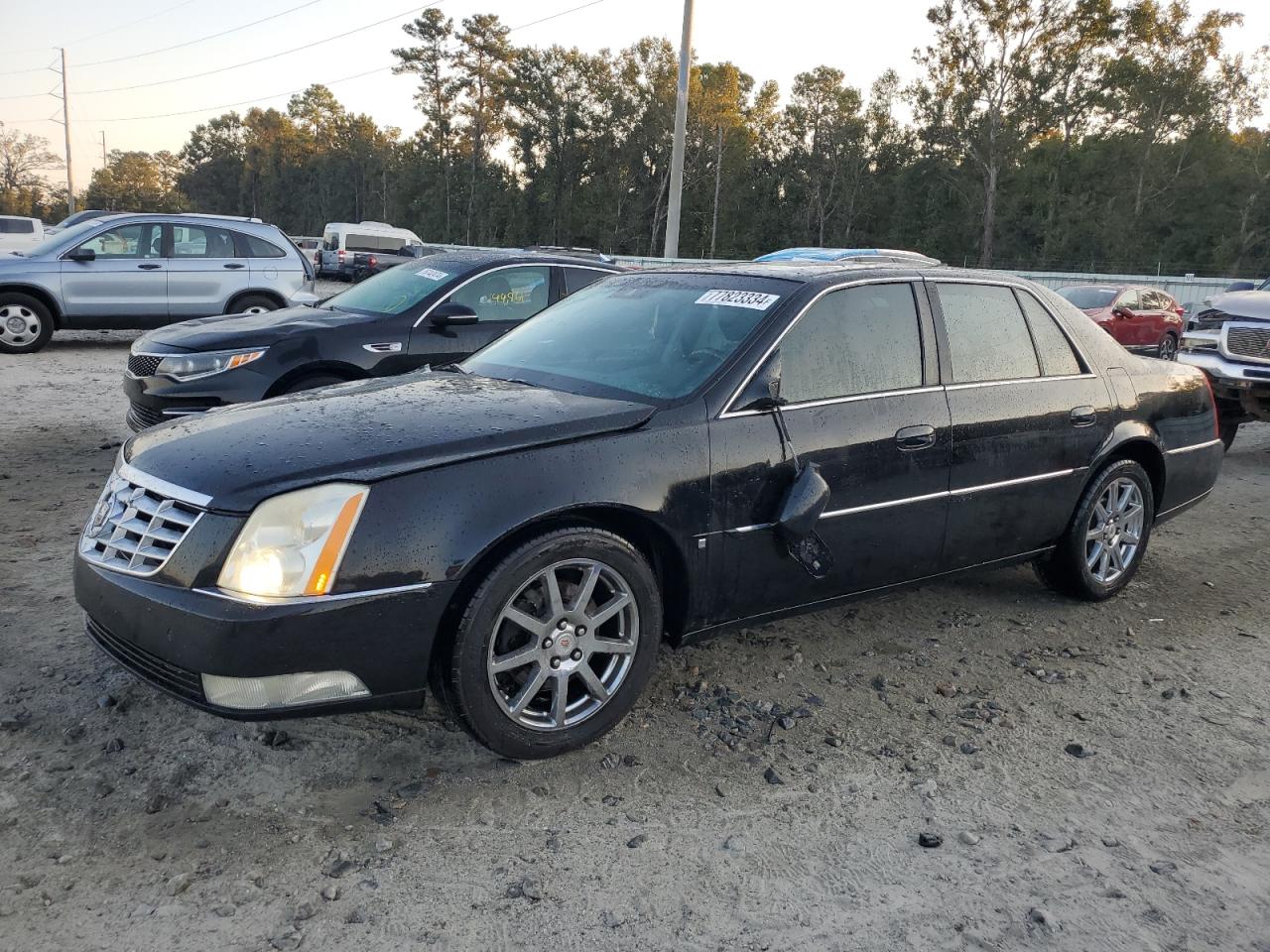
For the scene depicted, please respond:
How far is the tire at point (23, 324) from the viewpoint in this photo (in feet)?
40.3

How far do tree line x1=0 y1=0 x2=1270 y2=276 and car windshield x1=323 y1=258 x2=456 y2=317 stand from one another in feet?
131

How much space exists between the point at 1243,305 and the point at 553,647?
8.84 meters

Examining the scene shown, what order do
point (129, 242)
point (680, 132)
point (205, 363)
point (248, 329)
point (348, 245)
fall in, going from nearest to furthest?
point (205, 363), point (248, 329), point (129, 242), point (680, 132), point (348, 245)

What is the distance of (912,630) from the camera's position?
4.77 metres

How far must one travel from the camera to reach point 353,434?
3.28m

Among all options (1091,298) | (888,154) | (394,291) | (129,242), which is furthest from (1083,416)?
(888,154)

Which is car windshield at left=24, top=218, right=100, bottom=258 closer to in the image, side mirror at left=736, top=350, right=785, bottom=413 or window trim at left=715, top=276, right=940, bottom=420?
window trim at left=715, top=276, right=940, bottom=420

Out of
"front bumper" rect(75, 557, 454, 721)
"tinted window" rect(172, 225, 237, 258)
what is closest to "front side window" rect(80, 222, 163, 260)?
"tinted window" rect(172, 225, 237, 258)

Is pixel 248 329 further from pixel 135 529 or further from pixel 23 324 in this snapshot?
pixel 23 324

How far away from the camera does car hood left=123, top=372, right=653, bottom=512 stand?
301cm

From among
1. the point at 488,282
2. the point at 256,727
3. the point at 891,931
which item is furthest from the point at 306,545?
the point at 488,282

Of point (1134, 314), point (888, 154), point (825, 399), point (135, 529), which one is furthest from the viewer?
point (888, 154)

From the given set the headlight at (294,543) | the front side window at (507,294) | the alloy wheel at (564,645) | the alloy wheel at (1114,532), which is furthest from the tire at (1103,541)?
the front side window at (507,294)

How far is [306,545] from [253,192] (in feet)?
A: 378
